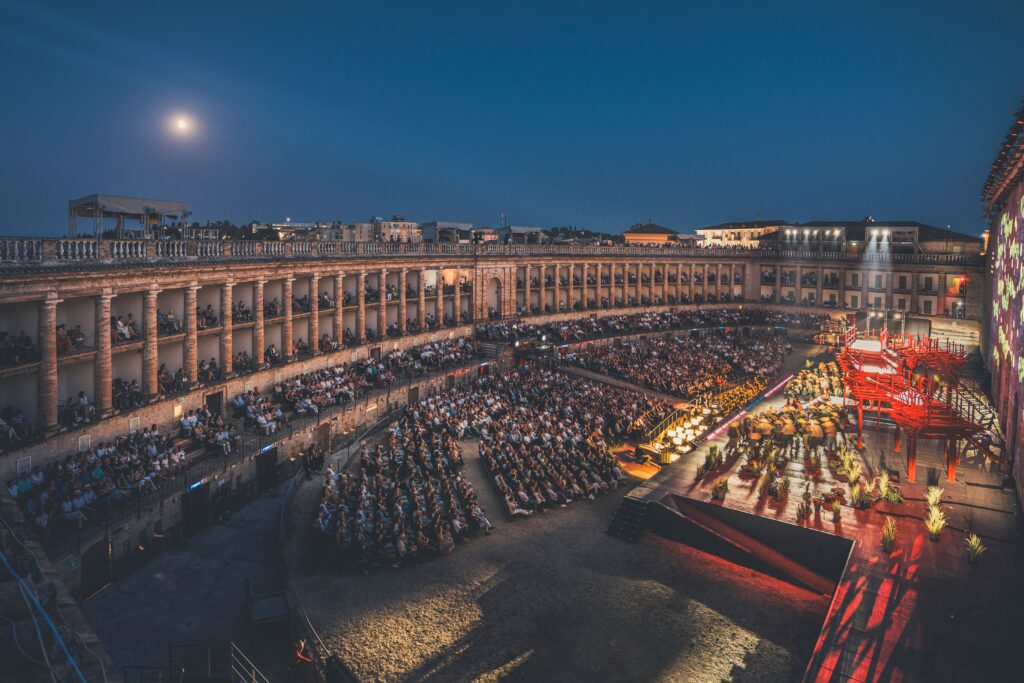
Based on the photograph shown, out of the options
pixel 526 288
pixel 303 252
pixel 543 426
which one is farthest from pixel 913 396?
pixel 526 288

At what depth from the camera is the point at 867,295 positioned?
82938 mm

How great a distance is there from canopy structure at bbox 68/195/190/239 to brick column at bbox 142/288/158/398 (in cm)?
395

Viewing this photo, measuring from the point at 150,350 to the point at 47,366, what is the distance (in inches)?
228

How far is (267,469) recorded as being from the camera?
32.5 m

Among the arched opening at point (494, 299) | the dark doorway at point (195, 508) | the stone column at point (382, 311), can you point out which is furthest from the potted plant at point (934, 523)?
the arched opening at point (494, 299)

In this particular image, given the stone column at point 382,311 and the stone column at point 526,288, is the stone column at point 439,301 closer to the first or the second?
the stone column at point 382,311

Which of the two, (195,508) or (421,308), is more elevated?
(421,308)

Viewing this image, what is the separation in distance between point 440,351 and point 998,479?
36939mm

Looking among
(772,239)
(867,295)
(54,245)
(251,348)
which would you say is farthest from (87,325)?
(772,239)

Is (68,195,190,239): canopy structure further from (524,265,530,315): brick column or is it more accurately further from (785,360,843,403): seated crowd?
(785,360,843,403): seated crowd

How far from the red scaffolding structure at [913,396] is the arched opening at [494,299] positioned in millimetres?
34935

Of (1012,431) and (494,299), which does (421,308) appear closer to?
(494,299)

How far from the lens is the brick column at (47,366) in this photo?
26.2m

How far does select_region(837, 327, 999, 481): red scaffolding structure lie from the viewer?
2652 cm
